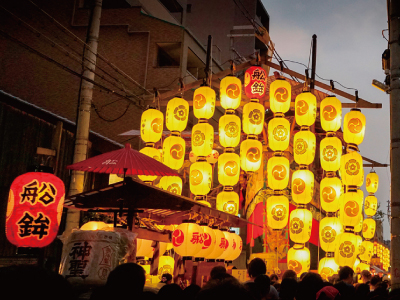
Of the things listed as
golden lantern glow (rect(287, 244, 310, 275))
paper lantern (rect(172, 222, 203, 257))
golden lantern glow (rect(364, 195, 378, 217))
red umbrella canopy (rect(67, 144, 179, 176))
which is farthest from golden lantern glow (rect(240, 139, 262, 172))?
golden lantern glow (rect(364, 195, 378, 217))

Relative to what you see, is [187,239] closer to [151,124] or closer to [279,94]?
[151,124]

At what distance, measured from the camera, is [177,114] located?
14.1 metres

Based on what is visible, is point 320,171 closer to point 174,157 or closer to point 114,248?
point 174,157

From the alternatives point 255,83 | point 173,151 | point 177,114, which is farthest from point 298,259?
point 177,114

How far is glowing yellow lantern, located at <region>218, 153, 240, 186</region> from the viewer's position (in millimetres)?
14234

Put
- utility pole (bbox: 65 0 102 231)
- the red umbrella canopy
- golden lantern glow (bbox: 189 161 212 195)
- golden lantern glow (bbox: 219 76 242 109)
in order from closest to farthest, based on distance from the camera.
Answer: the red umbrella canopy, utility pole (bbox: 65 0 102 231), golden lantern glow (bbox: 189 161 212 195), golden lantern glow (bbox: 219 76 242 109)

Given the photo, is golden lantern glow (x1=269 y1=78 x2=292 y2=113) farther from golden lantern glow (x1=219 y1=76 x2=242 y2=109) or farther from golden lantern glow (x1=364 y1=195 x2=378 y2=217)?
golden lantern glow (x1=364 y1=195 x2=378 y2=217)

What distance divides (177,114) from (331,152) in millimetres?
5014

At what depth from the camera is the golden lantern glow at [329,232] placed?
1505cm

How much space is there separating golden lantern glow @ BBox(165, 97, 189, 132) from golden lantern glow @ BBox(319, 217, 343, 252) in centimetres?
578

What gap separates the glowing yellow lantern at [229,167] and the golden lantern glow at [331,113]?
3002 mm

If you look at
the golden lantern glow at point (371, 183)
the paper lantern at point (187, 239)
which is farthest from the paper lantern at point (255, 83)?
the golden lantern glow at point (371, 183)

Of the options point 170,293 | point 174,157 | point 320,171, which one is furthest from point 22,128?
point 320,171

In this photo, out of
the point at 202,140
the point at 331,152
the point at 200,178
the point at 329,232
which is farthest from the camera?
the point at 329,232
